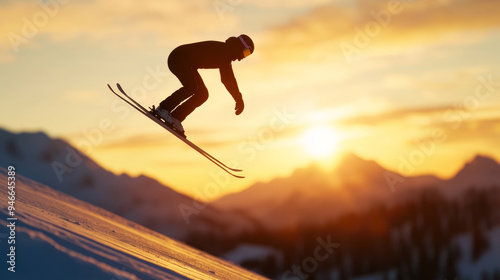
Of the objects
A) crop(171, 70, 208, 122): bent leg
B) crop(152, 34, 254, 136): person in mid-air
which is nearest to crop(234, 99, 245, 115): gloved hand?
crop(152, 34, 254, 136): person in mid-air

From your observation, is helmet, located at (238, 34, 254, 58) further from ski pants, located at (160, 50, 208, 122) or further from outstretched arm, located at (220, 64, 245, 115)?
ski pants, located at (160, 50, 208, 122)

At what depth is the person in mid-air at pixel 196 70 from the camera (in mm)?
14594

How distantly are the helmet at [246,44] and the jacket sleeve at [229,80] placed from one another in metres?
0.69

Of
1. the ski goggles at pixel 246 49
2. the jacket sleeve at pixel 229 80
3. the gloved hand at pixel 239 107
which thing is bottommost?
the gloved hand at pixel 239 107

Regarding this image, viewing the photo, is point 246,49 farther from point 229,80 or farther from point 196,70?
point 196,70

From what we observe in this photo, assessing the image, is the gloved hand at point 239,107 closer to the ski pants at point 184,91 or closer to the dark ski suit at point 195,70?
the dark ski suit at point 195,70

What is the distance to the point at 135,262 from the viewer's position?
12453 mm

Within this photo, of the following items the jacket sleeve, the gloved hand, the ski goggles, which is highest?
the ski goggles

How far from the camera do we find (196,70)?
1509 centimetres

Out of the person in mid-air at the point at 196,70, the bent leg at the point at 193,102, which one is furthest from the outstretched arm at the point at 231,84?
the bent leg at the point at 193,102

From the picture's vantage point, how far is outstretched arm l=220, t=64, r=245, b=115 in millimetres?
15039

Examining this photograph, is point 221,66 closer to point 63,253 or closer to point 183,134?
point 183,134

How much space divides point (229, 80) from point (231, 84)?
118 mm

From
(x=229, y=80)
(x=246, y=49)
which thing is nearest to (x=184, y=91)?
(x=229, y=80)
